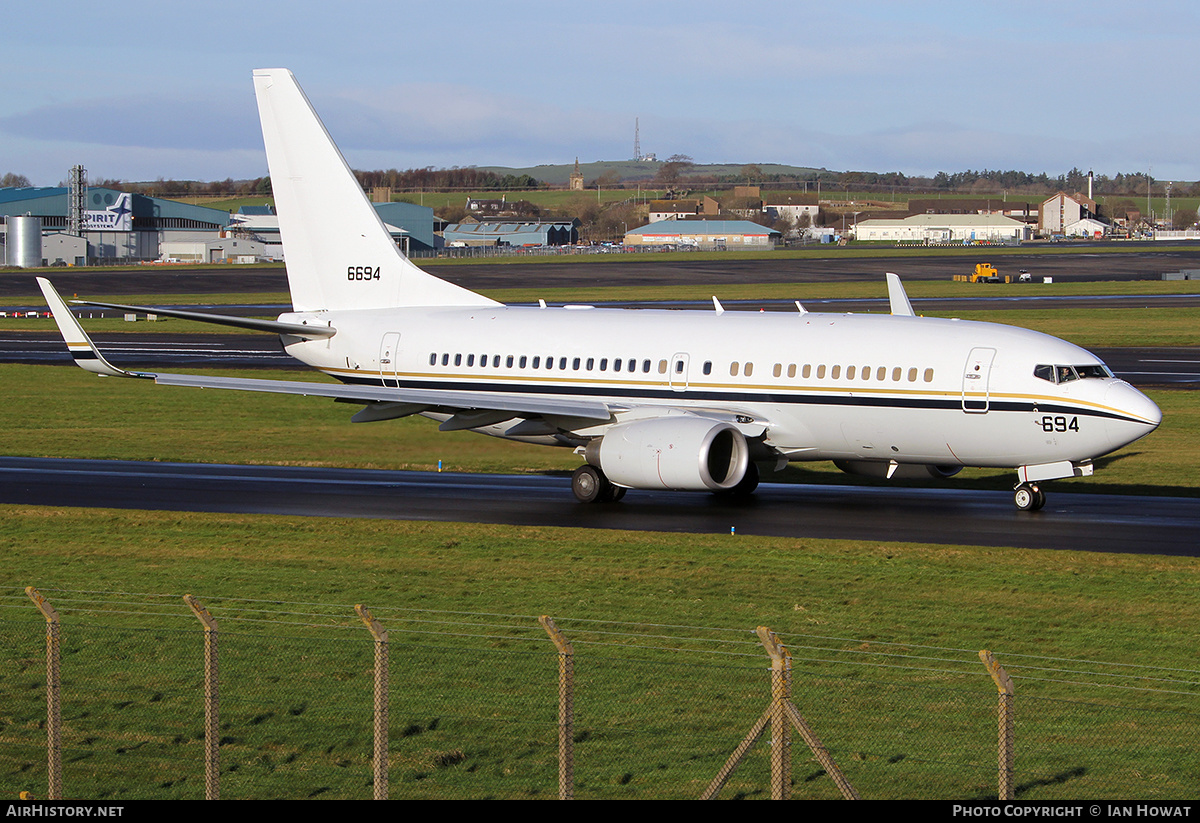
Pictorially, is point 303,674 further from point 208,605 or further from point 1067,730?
point 1067,730

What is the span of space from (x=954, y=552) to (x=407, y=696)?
13013 mm

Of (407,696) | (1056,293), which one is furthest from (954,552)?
(1056,293)

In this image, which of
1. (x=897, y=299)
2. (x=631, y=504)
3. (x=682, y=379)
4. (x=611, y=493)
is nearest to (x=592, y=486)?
(x=611, y=493)

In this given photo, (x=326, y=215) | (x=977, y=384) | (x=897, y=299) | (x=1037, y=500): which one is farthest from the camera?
(x=326, y=215)

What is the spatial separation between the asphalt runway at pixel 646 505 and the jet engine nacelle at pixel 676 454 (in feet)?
3.10

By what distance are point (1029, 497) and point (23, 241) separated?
17561 centimetres

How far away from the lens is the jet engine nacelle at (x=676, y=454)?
32531 mm

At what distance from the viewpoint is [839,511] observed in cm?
3378

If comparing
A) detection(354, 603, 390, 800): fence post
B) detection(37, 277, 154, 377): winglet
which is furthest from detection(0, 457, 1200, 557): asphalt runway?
detection(354, 603, 390, 800): fence post

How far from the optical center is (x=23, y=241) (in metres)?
186

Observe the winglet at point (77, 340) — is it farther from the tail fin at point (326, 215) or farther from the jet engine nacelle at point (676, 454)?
the jet engine nacelle at point (676, 454)

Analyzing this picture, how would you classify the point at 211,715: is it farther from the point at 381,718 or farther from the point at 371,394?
the point at 371,394
